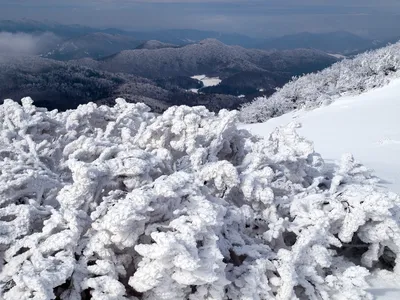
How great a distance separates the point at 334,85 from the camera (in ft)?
81.5

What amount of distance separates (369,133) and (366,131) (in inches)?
12.1

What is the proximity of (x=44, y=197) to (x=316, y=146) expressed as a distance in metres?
6.63

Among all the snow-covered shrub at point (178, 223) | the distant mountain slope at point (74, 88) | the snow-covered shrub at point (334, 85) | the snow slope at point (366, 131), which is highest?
the snow-covered shrub at point (178, 223)

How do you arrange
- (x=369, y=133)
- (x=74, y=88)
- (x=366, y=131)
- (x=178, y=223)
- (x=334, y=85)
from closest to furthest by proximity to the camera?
1. (x=178, y=223)
2. (x=369, y=133)
3. (x=366, y=131)
4. (x=334, y=85)
5. (x=74, y=88)

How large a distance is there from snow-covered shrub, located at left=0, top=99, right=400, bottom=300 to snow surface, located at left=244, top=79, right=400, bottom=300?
2.16 ft

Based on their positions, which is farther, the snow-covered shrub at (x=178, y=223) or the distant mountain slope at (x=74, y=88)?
the distant mountain slope at (x=74, y=88)

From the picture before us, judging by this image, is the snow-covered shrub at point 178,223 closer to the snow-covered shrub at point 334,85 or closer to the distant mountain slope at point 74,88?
the snow-covered shrub at point 334,85

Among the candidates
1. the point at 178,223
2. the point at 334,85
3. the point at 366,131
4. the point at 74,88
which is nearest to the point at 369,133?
the point at 366,131

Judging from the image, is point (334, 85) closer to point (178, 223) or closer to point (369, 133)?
point (369, 133)

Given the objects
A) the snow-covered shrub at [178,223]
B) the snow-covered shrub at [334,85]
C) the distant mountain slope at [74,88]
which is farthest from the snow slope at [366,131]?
the distant mountain slope at [74,88]

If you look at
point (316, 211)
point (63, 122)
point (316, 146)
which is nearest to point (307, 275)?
point (316, 211)

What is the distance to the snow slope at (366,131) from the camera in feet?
23.4

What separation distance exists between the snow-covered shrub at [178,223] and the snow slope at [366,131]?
2.16 m

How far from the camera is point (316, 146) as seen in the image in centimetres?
907
